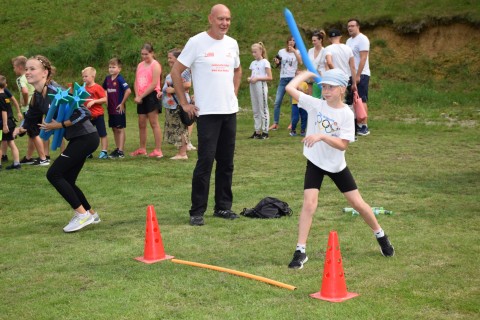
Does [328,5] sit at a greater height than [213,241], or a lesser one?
greater

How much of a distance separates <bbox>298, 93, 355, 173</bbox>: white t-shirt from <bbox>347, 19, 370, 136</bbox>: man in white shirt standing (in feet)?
26.7

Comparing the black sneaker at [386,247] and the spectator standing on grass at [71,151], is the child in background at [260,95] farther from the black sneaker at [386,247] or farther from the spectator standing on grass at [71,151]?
the black sneaker at [386,247]

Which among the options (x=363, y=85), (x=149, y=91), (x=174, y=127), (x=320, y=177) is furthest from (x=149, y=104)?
(x=320, y=177)

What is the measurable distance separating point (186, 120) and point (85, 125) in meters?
3.11

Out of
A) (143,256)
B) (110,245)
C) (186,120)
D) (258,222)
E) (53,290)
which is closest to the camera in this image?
(53,290)

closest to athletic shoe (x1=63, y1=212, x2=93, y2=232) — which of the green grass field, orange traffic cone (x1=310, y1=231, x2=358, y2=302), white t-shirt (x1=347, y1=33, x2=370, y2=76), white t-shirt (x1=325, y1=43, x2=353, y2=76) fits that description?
the green grass field

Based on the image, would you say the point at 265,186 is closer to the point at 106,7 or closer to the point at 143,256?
the point at 143,256

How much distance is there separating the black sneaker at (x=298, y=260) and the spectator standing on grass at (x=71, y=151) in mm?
2712

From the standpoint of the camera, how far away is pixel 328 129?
648 centimetres

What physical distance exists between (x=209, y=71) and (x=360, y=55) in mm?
7315

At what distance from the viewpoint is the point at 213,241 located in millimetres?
7395

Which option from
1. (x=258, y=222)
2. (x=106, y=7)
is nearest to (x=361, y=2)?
(x=106, y=7)

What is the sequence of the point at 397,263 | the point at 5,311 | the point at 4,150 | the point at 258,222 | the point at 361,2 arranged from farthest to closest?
1. the point at 361,2
2. the point at 4,150
3. the point at 258,222
4. the point at 397,263
5. the point at 5,311

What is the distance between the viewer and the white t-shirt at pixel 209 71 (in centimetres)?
820
